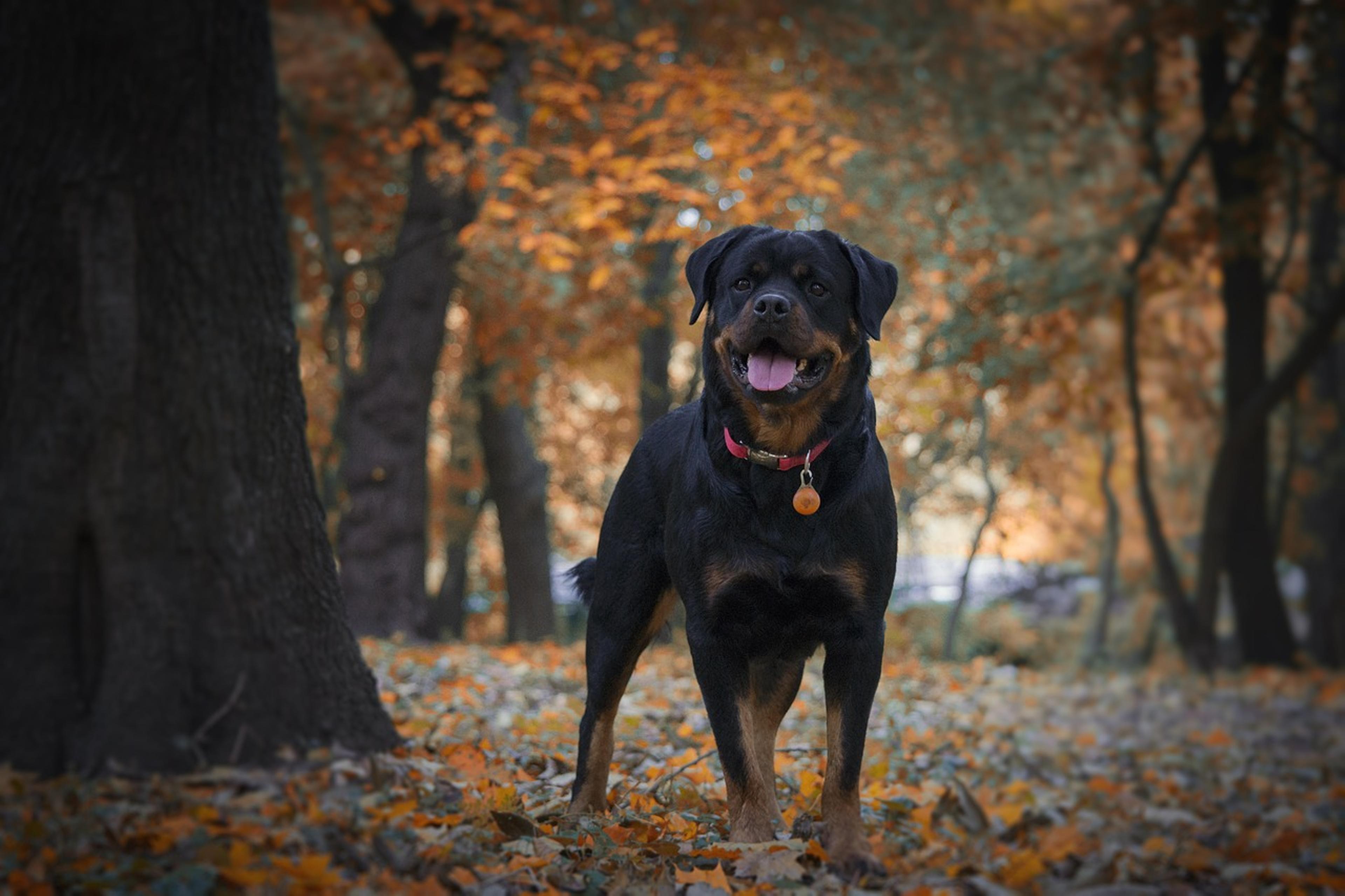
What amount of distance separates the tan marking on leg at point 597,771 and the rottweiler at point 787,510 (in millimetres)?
588

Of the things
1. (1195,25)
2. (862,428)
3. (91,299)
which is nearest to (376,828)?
(862,428)

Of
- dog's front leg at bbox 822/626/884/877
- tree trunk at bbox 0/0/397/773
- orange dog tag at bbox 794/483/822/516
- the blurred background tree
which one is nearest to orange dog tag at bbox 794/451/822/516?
orange dog tag at bbox 794/483/822/516

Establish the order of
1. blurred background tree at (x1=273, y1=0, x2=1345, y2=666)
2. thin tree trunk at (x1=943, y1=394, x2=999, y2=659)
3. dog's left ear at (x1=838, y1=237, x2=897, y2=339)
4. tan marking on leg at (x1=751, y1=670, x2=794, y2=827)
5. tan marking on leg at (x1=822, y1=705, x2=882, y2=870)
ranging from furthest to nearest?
thin tree trunk at (x1=943, y1=394, x2=999, y2=659) < blurred background tree at (x1=273, y1=0, x2=1345, y2=666) < tan marking on leg at (x1=751, y1=670, x2=794, y2=827) < dog's left ear at (x1=838, y1=237, x2=897, y2=339) < tan marking on leg at (x1=822, y1=705, x2=882, y2=870)

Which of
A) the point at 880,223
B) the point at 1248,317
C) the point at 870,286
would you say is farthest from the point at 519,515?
the point at 870,286

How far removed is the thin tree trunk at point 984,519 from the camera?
57.3 feet

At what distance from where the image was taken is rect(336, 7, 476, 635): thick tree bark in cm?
1148

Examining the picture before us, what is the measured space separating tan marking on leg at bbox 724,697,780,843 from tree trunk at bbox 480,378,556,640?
36.9ft

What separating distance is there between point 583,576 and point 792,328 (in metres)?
1.87

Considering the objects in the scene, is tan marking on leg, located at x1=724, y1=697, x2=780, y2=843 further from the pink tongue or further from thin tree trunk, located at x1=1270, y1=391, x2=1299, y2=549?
thin tree trunk, located at x1=1270, y1=391, x2=1299, y2=549

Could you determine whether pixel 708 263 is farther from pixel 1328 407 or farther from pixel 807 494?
pixel 1328 407

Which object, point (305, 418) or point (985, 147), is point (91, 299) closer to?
point (305, 418)

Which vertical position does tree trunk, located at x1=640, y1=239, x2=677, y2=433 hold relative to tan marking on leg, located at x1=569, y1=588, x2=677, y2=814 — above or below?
above

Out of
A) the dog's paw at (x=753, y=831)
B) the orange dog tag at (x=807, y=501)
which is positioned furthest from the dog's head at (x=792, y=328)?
the dog's paw at (x=753, y=831)

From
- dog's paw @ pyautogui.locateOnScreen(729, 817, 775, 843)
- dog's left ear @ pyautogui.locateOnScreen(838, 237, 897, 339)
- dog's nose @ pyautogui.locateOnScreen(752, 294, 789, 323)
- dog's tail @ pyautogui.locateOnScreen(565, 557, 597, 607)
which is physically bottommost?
dog's paw @ pyautogui.locateOnScreen(729, 817, 775, 843)
